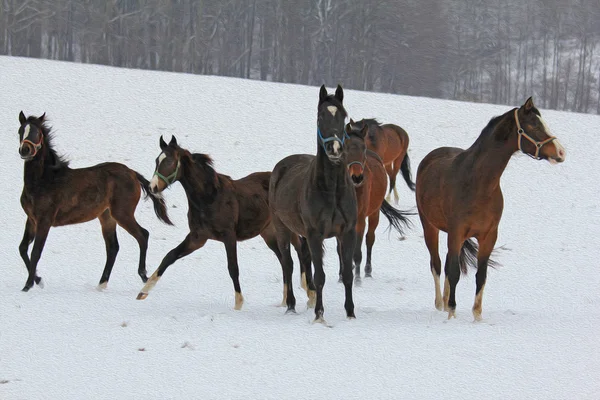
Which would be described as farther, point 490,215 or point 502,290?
point 502,290

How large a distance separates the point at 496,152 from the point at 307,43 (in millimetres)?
43882

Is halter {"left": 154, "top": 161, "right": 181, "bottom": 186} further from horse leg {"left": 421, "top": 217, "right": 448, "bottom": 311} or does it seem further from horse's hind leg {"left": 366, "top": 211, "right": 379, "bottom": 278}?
horse's hind leg {"left": 366, "top": 211, "right": 379, "bottom": 278}

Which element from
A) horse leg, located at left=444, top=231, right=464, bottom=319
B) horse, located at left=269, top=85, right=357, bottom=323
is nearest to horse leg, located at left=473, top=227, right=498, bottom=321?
horse leg, located at left=444, top=231, right=464, bottom=319

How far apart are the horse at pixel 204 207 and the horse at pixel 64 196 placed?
4.88 ft

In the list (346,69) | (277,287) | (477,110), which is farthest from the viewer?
(346,69)

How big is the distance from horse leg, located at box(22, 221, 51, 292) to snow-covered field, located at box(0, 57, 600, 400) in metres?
0.15

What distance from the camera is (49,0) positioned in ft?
151

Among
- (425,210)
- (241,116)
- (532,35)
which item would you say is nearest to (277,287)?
(425,210)

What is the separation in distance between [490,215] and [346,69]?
42.2 m

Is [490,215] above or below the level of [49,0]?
below

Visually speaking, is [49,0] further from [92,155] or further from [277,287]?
[277,287]

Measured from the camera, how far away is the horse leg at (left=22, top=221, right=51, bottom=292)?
920cm

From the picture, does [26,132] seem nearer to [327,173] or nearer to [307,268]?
[307,268]

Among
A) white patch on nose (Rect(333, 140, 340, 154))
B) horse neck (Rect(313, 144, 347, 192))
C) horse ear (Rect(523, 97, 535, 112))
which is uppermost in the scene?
horse ear (Rect(523, 97, 535, 112))
